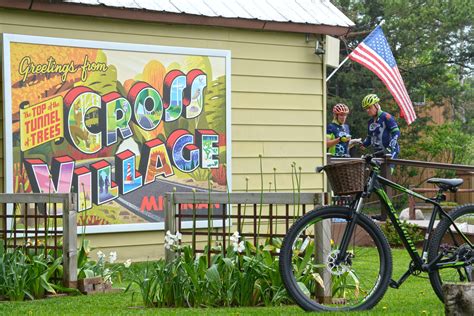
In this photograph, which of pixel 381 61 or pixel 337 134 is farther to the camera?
pixel 381 61

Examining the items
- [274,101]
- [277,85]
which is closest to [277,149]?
[274,101]

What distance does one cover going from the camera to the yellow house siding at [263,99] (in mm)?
12031

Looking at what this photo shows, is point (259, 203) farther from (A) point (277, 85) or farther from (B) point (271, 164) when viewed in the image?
(A) point (277, 85)

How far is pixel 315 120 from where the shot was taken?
1356cm

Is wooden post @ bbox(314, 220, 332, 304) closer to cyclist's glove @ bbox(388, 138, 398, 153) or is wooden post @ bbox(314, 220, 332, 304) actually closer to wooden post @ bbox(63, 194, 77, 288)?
wooden post @ bbox(63, 194, 77, 288)

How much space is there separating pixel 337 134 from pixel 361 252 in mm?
6675

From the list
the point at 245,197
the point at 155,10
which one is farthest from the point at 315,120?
the point at 245,197

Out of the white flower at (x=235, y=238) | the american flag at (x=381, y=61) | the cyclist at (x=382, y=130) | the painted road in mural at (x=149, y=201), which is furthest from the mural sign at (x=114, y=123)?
the white flower at (x=235, y=238)

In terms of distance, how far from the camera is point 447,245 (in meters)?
7.18

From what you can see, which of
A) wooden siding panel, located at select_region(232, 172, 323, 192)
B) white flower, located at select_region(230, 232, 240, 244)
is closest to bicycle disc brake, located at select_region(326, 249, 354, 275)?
white flower, located at select_region(230, 232, 240, 244)

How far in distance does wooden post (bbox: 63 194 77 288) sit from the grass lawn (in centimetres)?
22

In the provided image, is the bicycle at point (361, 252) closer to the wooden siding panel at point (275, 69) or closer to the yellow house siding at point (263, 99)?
the yellow house siding at point (263, 99)

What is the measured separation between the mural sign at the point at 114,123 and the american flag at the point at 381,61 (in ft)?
8.65

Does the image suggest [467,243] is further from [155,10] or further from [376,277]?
[155,10]
